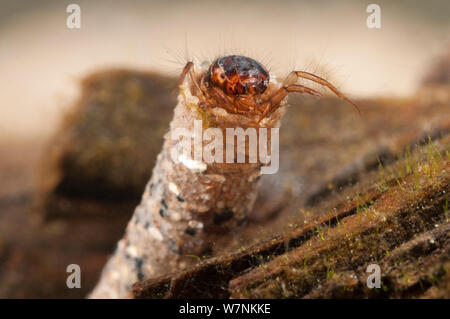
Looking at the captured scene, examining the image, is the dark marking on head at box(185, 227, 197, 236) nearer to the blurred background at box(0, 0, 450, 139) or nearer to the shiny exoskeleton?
the shiny exoskeleton

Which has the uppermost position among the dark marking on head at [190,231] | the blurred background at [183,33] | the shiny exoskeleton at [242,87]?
the blurred background at [183,33]

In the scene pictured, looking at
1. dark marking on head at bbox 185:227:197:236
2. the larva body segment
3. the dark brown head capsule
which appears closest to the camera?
the dark brown head capsule

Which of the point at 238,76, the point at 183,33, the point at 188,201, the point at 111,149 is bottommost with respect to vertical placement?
the point at 188,201

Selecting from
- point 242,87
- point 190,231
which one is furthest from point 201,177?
point 242,87

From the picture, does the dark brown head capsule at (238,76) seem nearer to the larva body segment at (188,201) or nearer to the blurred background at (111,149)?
the larva body segment at (188,201)

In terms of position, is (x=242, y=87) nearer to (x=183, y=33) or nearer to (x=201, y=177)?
(x=201, y=177)

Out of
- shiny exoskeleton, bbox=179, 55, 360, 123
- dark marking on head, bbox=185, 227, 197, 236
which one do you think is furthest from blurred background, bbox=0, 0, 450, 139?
shiny exoskeleton, bbox=179, 55, 360, 123

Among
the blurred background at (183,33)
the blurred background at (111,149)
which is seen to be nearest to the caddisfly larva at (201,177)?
the blurred background at (111,149)
